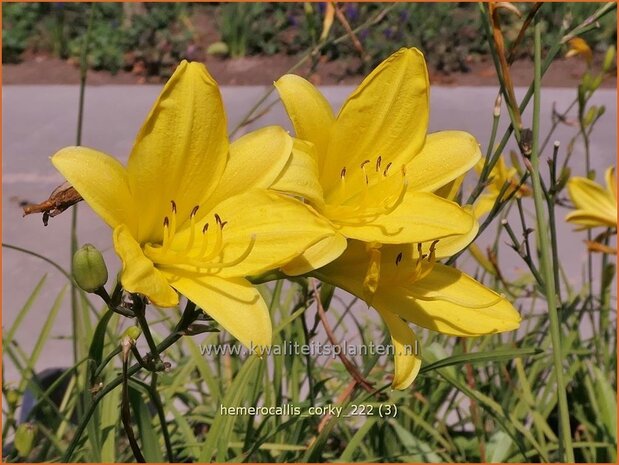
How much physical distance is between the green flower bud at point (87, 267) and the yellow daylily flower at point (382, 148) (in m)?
0.16

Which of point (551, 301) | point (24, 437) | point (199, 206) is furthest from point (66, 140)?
point (551, 301)

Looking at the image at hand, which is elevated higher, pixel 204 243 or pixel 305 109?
pixel 305 109

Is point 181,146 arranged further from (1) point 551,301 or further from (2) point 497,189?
(2) point 497,189

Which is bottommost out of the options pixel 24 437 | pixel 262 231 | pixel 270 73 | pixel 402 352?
pixel 24 437

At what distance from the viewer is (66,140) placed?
2795 millimetres

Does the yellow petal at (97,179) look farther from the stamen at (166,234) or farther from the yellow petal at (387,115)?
the yellow petal at (387,115)

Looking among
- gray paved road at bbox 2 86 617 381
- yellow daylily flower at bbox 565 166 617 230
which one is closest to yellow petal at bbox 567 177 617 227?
yellow daylily flower at bbox 565 166 617 230

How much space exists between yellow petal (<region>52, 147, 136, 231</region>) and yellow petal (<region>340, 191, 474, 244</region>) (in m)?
0.16

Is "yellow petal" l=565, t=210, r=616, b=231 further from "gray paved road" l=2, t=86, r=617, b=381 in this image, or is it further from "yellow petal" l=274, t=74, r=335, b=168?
"gray paved road" l=2, t=86, r=617, b=381

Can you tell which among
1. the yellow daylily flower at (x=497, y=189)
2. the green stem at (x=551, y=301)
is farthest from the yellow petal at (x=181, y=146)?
the yellow daylily flower at (x=497, y=189)

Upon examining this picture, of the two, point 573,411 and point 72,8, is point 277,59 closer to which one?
point 72,8

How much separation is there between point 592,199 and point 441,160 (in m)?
0.63

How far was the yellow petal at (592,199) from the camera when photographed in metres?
1.09

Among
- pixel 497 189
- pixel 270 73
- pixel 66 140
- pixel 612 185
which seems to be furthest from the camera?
pixel 270 73
